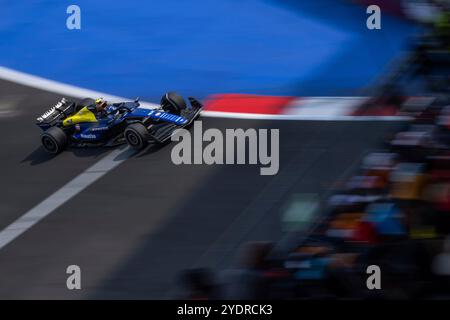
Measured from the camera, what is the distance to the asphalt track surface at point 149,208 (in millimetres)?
7938

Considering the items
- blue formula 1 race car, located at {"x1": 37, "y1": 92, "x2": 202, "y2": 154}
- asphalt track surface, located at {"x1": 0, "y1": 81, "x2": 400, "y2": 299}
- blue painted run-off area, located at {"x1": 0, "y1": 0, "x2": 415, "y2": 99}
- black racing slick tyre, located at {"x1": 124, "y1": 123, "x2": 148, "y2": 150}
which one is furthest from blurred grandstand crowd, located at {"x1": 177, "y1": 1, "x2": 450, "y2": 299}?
blue painted run-off area, located at {"x1": 0, "y1": 0, "x2": 415, "y2": 99}

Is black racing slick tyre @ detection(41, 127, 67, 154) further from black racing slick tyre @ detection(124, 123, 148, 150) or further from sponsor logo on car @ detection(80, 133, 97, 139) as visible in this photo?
black racing slick tyre @ detection(124, 123, 148, 150)

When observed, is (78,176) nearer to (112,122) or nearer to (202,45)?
(112,122)

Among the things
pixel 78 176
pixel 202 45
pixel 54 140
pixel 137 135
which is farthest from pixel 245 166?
pixel 202 45

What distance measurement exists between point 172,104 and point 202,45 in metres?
3.08

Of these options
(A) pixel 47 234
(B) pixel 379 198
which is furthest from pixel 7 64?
(B) pixel 379 198

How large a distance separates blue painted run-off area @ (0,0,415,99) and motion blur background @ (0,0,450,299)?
0.03 metres

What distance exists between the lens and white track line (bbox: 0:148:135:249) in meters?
8.89

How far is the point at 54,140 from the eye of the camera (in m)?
10.4

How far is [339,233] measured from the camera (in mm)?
6562

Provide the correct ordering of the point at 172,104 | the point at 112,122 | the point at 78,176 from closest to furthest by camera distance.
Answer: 1. the point at 78,176
2. the point at 112,122
3. the point at 172,104

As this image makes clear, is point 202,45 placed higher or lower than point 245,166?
higher

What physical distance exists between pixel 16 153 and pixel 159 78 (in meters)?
2.71
